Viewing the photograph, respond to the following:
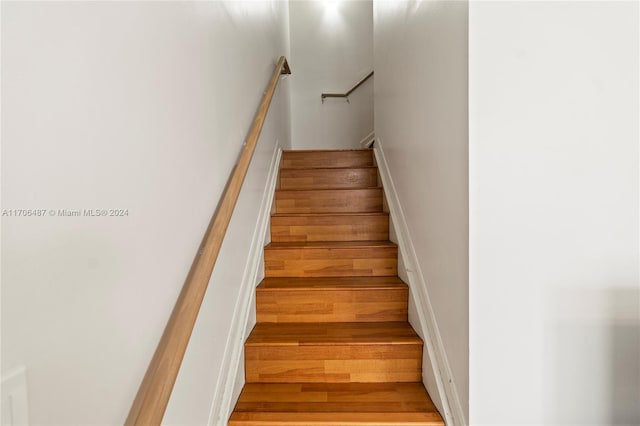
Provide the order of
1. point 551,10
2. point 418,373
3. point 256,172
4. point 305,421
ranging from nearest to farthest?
point 551,10 < point 305,421 < point 418,373 < point 256,172

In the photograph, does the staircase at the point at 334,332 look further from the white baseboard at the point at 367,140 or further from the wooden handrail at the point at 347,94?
the wooden handrail at the point at 347,94

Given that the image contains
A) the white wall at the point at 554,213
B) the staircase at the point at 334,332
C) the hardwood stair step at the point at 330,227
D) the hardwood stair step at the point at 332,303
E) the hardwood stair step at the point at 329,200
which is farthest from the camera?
the hardwood stair step at the point at 329,200

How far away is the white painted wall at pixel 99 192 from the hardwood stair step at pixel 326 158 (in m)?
1.91

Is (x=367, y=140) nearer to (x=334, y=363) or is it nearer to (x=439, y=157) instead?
(x=439, y=157)

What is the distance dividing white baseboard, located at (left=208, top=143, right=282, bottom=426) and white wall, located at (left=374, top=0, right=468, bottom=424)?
799 mm

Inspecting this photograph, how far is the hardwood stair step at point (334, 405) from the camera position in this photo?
1208 millimetres

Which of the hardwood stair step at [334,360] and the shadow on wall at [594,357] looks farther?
the hardwood stair step at [334,360]

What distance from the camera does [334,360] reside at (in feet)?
4.79

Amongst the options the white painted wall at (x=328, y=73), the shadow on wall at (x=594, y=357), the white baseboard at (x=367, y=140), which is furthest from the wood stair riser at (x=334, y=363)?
the white painted wall at (x=328, y=73)

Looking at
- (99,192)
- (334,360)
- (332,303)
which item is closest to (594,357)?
(334,360)

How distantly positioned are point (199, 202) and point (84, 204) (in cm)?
49

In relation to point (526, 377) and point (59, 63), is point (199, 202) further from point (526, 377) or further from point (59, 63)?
point (526, 377)

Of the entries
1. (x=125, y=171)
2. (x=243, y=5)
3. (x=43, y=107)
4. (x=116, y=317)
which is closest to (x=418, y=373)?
(x=116, y=317)

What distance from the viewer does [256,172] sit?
195 centimetres
